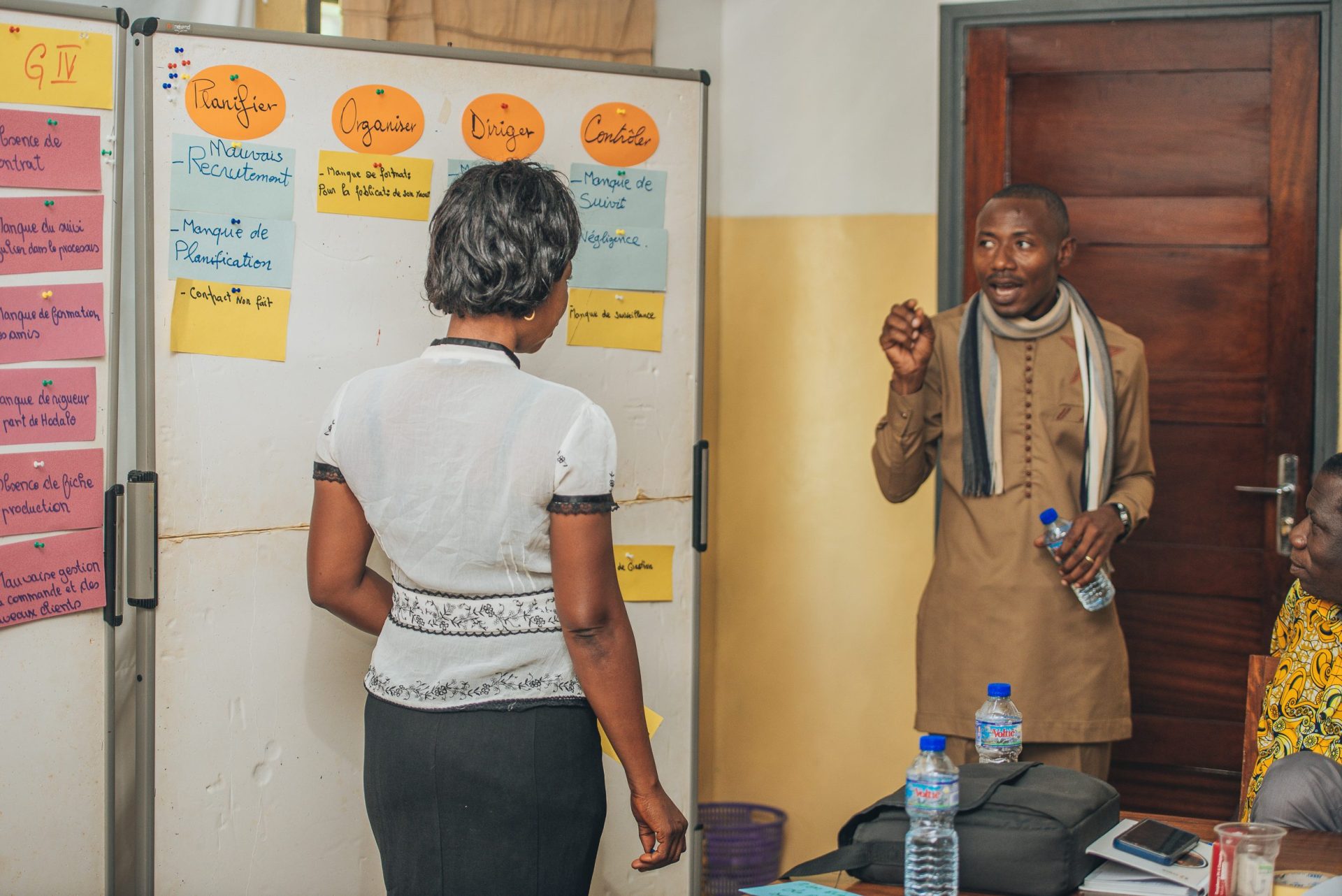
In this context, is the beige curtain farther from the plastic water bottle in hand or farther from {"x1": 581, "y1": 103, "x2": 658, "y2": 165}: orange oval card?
the plastic water bottle in hand

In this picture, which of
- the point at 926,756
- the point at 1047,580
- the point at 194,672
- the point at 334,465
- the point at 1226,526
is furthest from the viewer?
the point at 1226,526

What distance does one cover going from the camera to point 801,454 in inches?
128

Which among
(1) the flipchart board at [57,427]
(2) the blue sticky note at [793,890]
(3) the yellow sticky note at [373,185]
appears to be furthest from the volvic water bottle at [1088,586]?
(1) the flipchart board at [57,427]

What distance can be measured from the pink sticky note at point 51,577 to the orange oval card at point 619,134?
1117 mm

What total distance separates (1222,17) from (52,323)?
2671 millimetres

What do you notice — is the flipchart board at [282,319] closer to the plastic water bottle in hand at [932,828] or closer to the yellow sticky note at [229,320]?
the yellow sticky note at [229,320]

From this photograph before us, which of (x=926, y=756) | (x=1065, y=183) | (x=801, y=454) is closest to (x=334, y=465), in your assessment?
(x=926, y=756)

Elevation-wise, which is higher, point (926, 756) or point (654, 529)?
point (654, 529)

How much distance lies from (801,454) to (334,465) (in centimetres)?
181

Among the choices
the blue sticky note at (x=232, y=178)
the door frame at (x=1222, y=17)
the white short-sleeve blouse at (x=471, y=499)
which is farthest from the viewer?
the door frame at (x=1222, y=17)

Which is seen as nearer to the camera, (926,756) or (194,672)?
(926,756)

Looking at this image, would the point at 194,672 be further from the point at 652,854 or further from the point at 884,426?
the point at 884,426

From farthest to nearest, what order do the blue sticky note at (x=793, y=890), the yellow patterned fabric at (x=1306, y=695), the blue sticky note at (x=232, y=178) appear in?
the blue sticky note at (x=232, y=178)
the yellow patterned fabric at (x=1306, y=695)
the blue sticky note at (x=793, y=890)

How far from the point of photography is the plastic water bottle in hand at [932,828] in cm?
134
